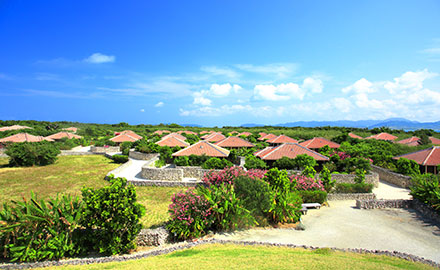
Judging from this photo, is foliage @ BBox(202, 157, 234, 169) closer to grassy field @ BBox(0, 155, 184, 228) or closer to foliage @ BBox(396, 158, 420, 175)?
grassy field @ BBox(0, 155, 184, 228)

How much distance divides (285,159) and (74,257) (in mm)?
20717

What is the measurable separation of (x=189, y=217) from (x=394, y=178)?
22.9 m

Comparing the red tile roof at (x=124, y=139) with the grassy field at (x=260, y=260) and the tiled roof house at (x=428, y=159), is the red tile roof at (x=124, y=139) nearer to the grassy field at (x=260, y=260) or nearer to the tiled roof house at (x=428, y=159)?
the grassy field at (x=260, y=260)

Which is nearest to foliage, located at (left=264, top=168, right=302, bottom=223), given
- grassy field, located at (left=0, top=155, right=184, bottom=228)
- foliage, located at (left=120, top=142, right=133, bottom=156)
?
grassy field, located at (left=0, top=155, right=184, bottom=228)

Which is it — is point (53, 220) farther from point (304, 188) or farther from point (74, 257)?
point (304, 188)

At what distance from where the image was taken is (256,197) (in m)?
13.7

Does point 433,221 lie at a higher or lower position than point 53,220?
lower

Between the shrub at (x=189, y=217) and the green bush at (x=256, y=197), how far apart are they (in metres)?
2.29

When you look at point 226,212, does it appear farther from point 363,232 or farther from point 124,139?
point 124,139

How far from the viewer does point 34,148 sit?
31.6 metres

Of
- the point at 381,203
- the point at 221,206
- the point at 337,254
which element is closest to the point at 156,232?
the point at 221,206

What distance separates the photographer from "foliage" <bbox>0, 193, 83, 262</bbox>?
9703mm

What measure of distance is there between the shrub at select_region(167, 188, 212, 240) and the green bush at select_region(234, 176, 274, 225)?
2.29 meters

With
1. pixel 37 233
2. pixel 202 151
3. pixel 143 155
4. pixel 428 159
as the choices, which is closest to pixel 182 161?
pixel 202 151
